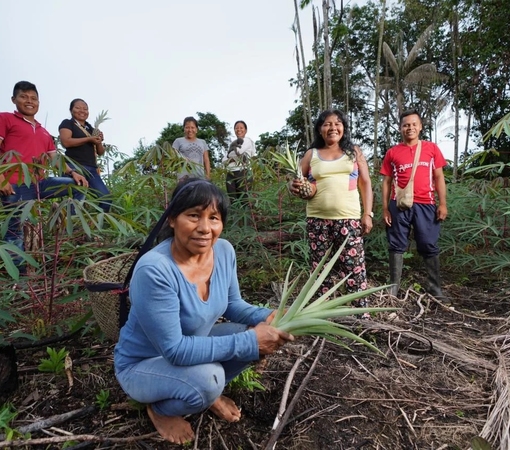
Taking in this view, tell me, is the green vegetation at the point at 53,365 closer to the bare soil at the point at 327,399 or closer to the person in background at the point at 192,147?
the bare soil at the point at 327,399

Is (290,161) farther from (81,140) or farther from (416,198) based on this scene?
(81,140)

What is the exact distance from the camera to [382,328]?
213cm

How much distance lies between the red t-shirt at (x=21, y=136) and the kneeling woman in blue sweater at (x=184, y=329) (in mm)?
1878

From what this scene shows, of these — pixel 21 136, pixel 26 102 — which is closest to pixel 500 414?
pixel 21 136

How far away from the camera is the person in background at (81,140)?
3.25m

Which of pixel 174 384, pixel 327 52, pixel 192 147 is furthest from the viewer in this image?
pixel 327 52

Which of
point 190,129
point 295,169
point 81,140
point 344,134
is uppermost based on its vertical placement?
point 190,129

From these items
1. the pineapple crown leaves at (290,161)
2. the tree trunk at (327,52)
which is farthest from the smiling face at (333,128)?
the tree trunk at (327,52)

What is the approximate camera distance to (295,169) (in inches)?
99.6

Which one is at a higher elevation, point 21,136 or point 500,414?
point 21,136

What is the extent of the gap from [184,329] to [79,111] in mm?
2786

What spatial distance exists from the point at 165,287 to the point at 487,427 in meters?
1.24

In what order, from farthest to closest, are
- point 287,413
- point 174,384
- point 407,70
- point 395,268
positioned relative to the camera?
point 407,70, point 395,268, point 287,413, point 174,384

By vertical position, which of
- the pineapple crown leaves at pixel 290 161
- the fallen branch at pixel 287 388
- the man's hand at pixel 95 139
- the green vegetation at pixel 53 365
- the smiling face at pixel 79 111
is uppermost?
the smiling face at pixel 79 111
